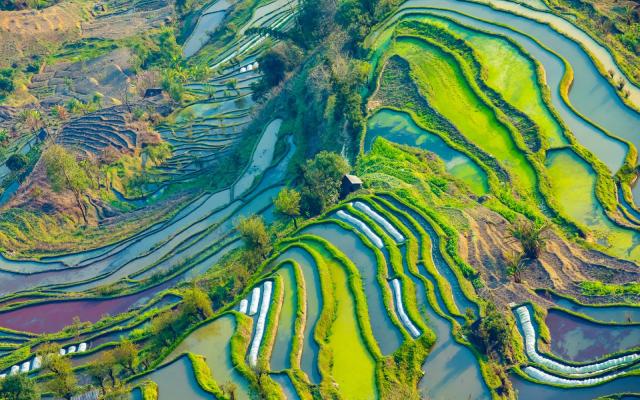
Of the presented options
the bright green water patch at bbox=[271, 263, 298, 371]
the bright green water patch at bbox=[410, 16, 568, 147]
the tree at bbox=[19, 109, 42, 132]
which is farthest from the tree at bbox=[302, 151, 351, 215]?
the tree at bbox=[19, 109, 42, 132]

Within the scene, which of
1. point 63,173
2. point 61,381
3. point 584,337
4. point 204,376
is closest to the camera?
point 584,337

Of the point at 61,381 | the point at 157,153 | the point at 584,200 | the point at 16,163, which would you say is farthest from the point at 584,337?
the point at 16,163

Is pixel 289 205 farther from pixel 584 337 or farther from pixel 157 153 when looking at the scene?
pixel 157 153

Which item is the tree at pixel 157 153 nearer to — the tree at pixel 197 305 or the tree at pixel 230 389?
the tree at pixel 197 305

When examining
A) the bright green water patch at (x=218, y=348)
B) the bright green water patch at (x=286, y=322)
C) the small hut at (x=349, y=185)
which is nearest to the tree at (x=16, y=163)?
the small hut at (x=349, y=185)

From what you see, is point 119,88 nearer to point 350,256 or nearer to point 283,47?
point 283,47

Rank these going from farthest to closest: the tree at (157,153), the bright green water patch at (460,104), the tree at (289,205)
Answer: the tree at (157,153), the bright green water patch at (460,104), the tree at (289,205)

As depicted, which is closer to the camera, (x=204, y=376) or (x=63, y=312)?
(x=204, y=376)

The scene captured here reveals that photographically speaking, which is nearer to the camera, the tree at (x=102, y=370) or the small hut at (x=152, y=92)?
the tree at (x=102, y=370)
